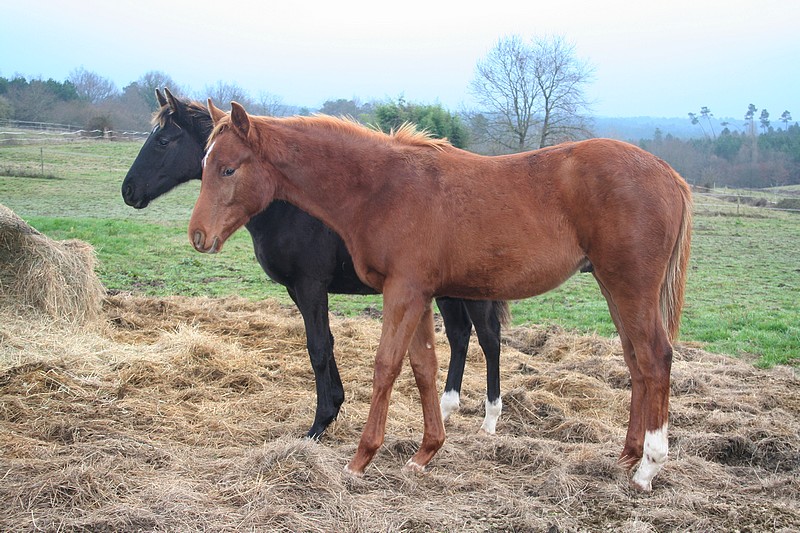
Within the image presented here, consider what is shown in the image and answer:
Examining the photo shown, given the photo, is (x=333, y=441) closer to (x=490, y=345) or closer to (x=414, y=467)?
(x=414, y=467)

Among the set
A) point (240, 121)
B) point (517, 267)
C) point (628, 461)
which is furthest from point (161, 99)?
point (628, 461)

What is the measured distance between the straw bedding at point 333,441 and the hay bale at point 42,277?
17cm

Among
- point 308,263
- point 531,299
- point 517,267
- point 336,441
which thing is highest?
point 517,267

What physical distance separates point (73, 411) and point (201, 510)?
224cm

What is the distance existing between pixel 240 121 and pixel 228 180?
1.25ft

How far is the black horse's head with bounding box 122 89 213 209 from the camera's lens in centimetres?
550

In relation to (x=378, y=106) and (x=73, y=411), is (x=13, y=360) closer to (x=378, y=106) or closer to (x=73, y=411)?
(x=73, y=411)

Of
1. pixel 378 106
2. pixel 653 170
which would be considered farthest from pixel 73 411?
pixel 378 106

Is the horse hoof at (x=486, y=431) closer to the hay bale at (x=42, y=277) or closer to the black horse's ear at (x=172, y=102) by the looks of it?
the black horse's ear at (x=172, y=102)

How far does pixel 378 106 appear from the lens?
499 inches

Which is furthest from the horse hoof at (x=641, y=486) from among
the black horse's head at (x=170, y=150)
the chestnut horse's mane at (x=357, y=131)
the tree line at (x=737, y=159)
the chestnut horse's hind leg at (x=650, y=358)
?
the tree line at (x=737, y=159)

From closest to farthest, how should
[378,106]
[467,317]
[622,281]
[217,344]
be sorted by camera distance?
[622,281] → [467,317] → [217,344] → [378,106]

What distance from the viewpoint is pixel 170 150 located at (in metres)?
5.54

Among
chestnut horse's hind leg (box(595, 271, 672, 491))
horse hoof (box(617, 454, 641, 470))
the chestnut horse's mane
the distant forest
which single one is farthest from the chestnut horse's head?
the distant forest
